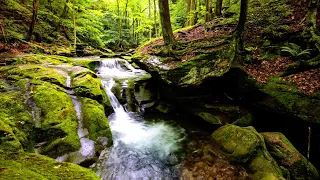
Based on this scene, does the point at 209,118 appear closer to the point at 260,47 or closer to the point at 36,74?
the point at 260,47

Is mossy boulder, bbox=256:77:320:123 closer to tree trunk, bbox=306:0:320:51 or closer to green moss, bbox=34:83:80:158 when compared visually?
tree trunk, bbox=306:0:320:51

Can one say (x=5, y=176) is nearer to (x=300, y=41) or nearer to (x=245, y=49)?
(x=245, y=49)

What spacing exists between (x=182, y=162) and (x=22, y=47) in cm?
1231

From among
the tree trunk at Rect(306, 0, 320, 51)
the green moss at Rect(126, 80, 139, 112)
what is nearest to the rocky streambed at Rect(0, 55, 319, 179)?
the green moss at Rect(126, 80, 139, 112)

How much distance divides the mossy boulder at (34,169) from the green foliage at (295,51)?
7.47 meters

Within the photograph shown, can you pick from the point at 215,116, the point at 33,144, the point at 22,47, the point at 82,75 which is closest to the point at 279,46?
the point at 215,116

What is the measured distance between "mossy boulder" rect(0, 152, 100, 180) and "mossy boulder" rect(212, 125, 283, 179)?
4.19 meters

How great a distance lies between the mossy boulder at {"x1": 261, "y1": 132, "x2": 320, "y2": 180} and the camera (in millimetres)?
5504

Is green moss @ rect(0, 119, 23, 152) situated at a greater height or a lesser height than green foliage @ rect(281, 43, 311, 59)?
lesser

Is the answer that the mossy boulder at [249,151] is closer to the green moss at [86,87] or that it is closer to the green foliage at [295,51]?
the green foliage at [295,51]

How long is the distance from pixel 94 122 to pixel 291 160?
18.5 feet

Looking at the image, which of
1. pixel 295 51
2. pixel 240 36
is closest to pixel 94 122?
pixel 240 36

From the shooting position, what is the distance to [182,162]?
6.08m

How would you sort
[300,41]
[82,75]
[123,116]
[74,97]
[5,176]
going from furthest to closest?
[123,116], [82,75], [300,41], [74,97], [5,176]
